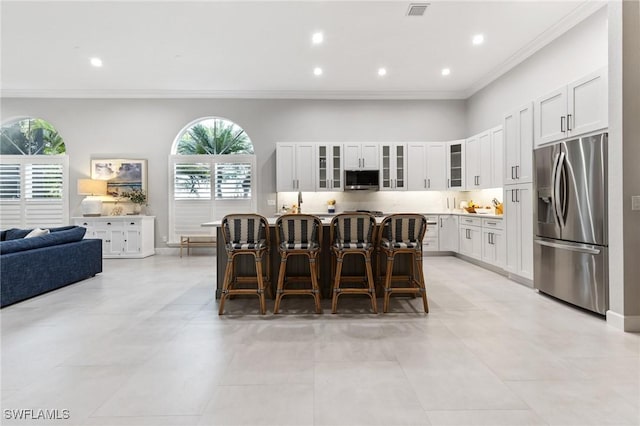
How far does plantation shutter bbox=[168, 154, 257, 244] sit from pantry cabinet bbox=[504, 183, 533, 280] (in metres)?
4.71

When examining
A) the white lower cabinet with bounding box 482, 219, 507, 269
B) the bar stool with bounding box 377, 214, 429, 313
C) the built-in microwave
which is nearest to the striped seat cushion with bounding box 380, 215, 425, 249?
the bar stool with bounding box 377, 214, 429, 313

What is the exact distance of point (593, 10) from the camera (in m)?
4.03

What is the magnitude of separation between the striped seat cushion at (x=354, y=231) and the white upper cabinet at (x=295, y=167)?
3585 mm

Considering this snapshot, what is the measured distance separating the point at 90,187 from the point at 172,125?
2.01 meters

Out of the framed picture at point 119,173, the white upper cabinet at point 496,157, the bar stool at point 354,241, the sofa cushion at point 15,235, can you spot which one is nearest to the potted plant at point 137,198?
the framed picture at point 119,173

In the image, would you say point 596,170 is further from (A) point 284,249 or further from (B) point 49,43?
(B) point 49,43

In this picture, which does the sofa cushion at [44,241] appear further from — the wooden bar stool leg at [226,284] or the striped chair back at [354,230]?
the striped chair back at [354,230]

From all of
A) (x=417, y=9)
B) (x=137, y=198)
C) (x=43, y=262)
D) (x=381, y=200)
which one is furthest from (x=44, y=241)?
(x=381, y=200)

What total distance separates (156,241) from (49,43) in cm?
386

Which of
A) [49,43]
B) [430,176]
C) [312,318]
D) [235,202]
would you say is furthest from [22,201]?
[430,176]

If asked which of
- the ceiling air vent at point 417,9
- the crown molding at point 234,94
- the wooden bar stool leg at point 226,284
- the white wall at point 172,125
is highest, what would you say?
the crown molding at point 234,94

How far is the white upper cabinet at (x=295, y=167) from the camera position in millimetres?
6844

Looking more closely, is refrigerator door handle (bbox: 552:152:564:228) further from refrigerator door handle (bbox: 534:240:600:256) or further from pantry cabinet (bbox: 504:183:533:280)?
pantry cabinet (bbox: 504:183:533:280)

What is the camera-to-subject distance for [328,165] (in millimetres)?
6836
